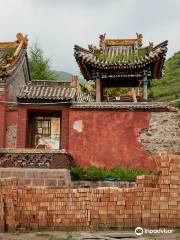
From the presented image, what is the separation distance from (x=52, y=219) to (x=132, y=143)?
821 centimetres

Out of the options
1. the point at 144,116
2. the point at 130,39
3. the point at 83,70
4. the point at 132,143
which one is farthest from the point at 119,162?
the point at 130,39

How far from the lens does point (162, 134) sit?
1923cm

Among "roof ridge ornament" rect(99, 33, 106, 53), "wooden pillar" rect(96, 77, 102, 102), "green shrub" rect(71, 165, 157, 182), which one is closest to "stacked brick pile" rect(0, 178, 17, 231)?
"green shrub" rect(71, 165, 157, 182)

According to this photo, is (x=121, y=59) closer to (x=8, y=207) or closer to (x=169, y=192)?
(x=169, y=192)

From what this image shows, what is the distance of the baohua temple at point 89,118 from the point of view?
62.8ft

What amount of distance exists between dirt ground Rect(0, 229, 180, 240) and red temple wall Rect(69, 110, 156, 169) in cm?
812

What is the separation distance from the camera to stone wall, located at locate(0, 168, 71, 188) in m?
17.2

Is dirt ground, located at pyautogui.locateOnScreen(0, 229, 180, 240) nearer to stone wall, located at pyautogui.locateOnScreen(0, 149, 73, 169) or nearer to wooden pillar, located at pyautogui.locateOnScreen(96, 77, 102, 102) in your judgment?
stone wall, located at pyautogui.locateOnScreen(0, 149, 73, 169)

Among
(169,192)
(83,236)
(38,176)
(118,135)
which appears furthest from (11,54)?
(83,236)

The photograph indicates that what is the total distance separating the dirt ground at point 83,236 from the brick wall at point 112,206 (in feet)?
1.41

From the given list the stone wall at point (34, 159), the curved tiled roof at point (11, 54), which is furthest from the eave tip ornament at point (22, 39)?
the stone wall at point (34, 159)

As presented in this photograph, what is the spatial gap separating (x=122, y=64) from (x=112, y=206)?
11.2m

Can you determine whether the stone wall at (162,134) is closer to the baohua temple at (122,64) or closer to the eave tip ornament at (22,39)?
the baohua temple at (122,64)

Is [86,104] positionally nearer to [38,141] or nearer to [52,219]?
[38,141]
